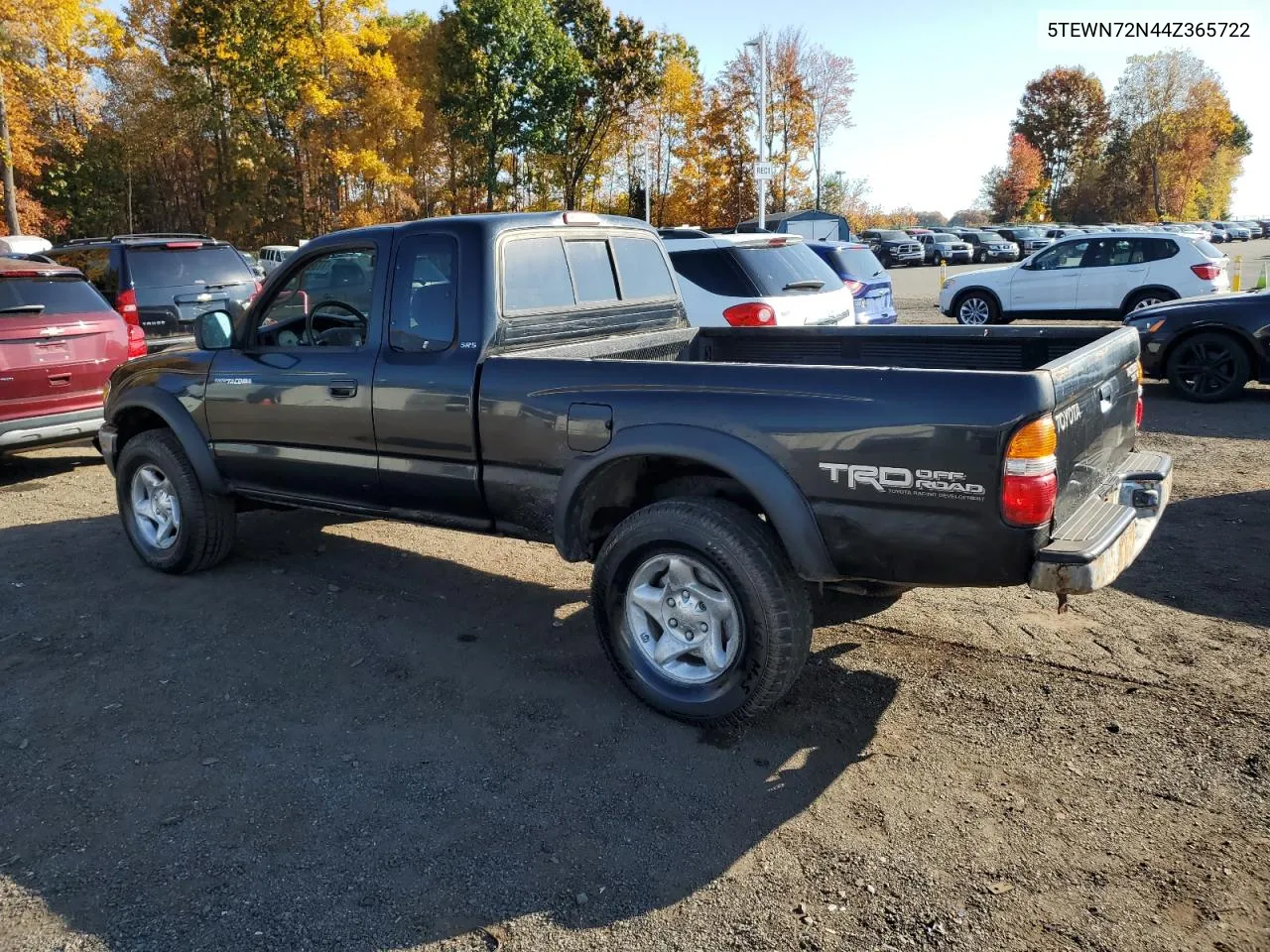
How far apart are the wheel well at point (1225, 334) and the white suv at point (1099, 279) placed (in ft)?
13.9

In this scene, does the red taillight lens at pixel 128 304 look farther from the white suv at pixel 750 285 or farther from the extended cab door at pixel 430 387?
the extended cab door at pixel 430 387

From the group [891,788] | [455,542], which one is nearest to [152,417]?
[455,542]

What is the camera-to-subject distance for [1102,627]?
184 inches

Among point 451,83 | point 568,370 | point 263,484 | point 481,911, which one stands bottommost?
point 481,911

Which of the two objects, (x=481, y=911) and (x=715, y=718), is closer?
(x=481, y=911)

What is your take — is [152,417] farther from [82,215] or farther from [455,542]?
[82,215]

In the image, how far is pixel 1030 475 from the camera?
3.09 meters

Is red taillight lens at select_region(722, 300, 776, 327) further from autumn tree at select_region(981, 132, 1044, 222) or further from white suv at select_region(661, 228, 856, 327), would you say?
autumn tree at select_region(981, 132, 1044, 222)

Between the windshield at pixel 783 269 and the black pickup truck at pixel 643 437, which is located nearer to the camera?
the black pickup truck at pixel 643 437

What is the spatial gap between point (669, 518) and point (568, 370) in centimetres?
76

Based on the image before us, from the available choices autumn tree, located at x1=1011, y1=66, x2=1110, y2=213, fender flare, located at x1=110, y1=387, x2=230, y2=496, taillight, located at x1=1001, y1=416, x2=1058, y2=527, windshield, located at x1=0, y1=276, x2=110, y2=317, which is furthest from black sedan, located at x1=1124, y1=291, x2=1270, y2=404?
autumn tree, located at x1=1011, y1=66, x2=1110, y2=213

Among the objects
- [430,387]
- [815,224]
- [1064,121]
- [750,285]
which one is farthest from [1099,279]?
[1064,121]

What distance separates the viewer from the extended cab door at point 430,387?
14.4ft

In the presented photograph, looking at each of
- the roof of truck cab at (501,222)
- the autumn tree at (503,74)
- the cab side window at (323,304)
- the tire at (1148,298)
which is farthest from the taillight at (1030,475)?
the autumn tree at (503,74)
